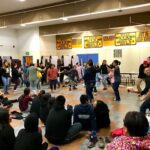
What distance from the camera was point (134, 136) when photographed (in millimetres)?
1976

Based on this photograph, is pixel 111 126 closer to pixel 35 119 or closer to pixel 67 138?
pixel 67 138

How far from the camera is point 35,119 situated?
11.8 feet

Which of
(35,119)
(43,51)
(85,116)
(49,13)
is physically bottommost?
(85,116)

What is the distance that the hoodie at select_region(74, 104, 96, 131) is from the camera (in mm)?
5602

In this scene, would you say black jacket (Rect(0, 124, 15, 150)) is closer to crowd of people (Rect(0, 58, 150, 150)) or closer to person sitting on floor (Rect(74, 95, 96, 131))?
crowd of people (Rect(0, 58, 150, 150))

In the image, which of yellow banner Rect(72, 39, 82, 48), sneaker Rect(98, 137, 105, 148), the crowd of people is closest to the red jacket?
the crowd of people

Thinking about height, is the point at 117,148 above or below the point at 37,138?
above

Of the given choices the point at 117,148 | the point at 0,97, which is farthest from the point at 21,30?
the point at 117,148

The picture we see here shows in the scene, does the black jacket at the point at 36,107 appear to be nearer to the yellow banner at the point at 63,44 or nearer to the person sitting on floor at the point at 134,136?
the person sitting on floor at the point at 134,136

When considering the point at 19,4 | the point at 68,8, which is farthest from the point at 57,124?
the point at 19,4

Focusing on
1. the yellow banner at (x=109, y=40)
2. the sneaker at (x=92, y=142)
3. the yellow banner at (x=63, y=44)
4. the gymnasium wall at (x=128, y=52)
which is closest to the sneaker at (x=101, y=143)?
the sneaker at (x=92, y=142)

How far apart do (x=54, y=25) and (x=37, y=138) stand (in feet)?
46.8

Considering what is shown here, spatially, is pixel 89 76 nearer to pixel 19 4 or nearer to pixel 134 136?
pixel 19 4

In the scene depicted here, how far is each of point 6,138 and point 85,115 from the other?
2361 mm
